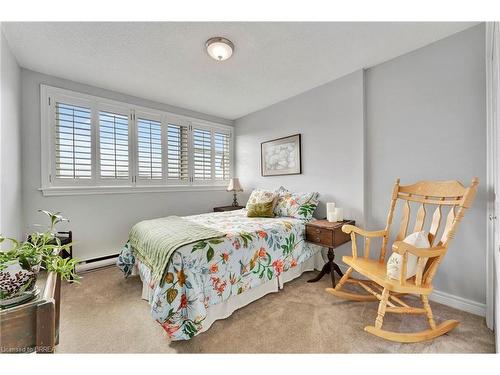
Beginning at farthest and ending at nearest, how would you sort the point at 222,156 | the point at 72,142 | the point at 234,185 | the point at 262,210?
the point at 222,156
the point at 234,185
the point at 262,210
the point at 72,142

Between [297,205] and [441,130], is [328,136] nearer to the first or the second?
[297,205]

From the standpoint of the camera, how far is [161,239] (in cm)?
185

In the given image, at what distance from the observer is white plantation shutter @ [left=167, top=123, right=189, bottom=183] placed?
3596 mm

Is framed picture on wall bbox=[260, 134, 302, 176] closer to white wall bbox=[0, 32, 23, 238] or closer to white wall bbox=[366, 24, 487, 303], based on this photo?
white wall bbox=[366, 24, 487, 303]

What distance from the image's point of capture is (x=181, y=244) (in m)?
1.64

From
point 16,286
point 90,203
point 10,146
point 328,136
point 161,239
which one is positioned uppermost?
point 328,136

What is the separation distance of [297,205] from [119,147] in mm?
2628

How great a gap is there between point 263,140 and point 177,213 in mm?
1925

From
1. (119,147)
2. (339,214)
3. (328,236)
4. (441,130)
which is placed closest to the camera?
(441,130)

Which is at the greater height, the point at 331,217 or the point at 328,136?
the point at 328,136

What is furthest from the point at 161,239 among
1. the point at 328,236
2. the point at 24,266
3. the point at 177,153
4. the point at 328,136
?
the point at 328,136

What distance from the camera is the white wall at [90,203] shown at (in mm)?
2506

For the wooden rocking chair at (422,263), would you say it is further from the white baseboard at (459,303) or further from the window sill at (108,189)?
the window sill at (108,189)
